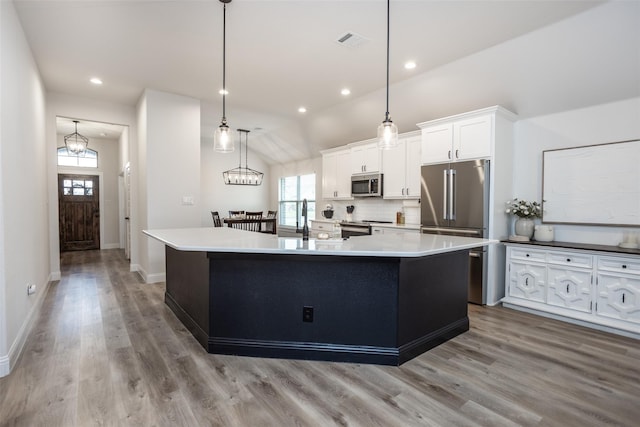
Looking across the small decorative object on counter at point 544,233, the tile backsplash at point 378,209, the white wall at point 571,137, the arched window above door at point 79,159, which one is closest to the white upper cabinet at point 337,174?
the tile backsplash at point 378,209

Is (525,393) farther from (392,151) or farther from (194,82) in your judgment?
(194,82)

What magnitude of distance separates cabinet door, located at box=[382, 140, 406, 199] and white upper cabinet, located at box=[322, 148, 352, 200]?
877 mm

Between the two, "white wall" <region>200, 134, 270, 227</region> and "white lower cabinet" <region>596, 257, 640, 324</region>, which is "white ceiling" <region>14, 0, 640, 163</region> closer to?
"white lower cabinet" <region>596, 257, 640, 324</region>

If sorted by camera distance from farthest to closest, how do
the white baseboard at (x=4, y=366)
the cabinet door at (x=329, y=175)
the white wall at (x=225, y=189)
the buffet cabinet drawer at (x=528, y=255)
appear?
the white wall at (x=225, y=189) < the cabinet door at (x=329, y=175) < the buffet cabinet drawer at (x=528, y=255) < the white baseboard at (x=4, y=366)

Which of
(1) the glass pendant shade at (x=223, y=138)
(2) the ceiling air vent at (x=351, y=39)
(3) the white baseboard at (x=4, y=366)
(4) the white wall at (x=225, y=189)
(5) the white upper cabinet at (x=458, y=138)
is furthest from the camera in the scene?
(4) the white wall at (x=225, y=189)

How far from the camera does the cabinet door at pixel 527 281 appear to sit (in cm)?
355

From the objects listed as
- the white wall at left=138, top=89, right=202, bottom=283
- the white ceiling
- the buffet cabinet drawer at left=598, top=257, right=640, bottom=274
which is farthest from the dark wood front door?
the buffet cabinet drawer at left=598, top=257, right=640, bottom=274

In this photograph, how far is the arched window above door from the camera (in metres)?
7.67

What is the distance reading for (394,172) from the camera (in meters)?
5.21

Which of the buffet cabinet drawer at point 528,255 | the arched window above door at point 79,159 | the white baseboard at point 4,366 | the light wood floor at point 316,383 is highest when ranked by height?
the arched window above door at point 79,159

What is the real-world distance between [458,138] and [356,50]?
65.2 inches

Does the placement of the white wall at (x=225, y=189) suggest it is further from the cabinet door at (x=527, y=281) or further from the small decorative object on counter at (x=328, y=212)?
the cabinet door at (x=527, y=281)

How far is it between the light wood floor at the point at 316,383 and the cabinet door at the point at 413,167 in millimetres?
2292

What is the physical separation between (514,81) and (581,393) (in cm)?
304
